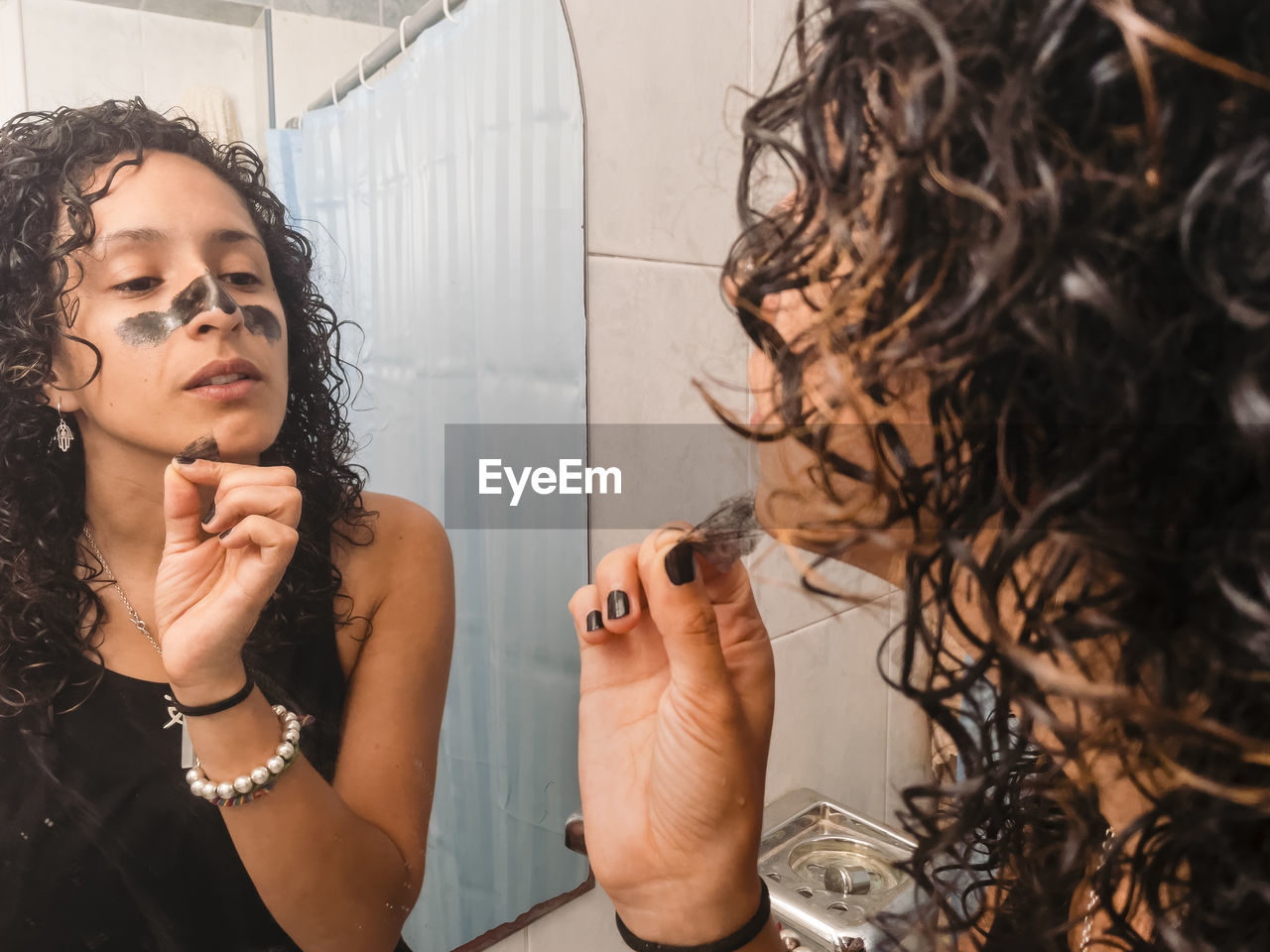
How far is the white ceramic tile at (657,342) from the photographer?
80cm

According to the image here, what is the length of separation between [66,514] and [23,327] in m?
0.11

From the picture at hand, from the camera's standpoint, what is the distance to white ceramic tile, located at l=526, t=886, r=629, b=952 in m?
0.79

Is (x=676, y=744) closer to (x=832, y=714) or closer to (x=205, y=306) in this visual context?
(x=205, y=306)

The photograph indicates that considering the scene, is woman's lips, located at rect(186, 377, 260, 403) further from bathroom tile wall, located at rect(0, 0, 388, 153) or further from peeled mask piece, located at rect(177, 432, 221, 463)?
bathroom tile wall, located at rect(0, 0, 388, 153)

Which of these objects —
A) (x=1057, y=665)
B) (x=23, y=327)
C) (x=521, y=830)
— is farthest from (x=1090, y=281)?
(x=521, y=830)

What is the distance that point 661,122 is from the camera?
826mm

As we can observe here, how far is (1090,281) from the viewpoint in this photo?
311 millimetres

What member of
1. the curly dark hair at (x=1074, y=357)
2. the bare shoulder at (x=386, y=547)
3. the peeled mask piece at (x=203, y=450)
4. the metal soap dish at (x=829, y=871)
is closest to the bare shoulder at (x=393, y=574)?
the bare shoulder at (x=386, y=547)

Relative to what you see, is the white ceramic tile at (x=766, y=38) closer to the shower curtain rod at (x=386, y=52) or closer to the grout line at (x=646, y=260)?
the grout line at (x=646, y=260)

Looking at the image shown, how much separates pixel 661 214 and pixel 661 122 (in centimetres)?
10

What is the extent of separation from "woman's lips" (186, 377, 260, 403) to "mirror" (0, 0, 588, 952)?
0.08 metres

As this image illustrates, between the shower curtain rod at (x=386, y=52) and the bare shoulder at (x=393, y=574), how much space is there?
286mm

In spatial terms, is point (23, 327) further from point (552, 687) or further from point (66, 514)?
point (552, 687)

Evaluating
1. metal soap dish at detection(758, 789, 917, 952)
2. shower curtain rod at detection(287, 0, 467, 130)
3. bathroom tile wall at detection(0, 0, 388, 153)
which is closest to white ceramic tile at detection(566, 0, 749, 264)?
shower curtain rod at detection(287, 0, 467, 130)
